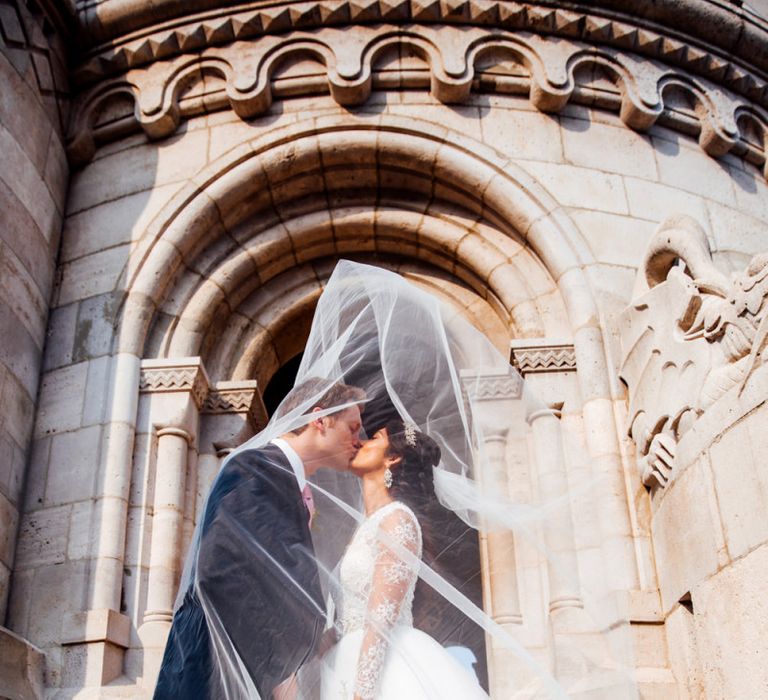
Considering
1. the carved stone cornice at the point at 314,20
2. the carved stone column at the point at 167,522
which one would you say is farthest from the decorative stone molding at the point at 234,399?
the carved stone cornice at the point at 314,20

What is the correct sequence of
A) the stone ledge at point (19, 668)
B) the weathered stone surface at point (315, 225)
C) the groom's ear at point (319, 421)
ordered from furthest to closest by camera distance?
the weathered stone surface at point (315, 225) → the stone ledge at point (19, 668) → the groom's ear at point (319, 421)

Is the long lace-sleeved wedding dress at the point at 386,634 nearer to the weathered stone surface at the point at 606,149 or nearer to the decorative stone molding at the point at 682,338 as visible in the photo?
the decorative stone molding at the point at 682,338

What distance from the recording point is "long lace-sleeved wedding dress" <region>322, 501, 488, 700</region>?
2385 mm

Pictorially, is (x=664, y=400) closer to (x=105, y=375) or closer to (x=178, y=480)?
(x=178, y=480)

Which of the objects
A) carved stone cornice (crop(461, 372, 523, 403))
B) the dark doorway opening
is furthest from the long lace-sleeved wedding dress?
the dark doorway opening

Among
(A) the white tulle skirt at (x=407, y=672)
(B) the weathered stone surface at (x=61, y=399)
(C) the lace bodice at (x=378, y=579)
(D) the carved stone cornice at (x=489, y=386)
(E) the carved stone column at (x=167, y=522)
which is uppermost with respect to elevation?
(B) the weathered stone surface at (x=61, y=399)

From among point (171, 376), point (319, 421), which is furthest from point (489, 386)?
point (171, 376)

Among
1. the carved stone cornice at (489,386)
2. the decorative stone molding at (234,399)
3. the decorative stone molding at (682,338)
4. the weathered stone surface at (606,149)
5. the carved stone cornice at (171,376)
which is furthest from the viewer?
the weathered stone surface at (606,149)

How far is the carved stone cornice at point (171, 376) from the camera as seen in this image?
5.23 m

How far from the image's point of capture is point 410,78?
5.98 meters

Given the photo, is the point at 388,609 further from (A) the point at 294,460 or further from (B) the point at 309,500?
(A) the point at 294,460

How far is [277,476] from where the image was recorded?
265 cm

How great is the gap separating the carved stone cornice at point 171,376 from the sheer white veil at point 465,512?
216cm

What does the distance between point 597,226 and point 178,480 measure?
2851 millimetres
